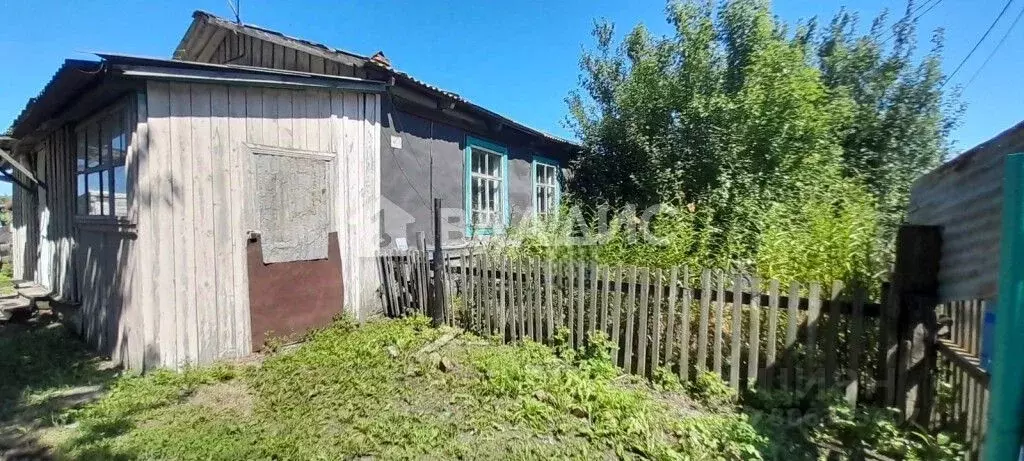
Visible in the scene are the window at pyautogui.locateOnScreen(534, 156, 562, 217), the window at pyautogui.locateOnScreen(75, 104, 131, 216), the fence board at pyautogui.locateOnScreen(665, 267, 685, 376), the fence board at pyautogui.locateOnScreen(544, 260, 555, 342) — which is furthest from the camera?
the window at pyautogui.locateOnScreen(534, 156, 562, 217)

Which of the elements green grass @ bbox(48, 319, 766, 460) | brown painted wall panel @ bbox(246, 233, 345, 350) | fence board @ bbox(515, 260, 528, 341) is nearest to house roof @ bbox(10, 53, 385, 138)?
brown painted wall panel @ bbox(246, 233, 345, 350)

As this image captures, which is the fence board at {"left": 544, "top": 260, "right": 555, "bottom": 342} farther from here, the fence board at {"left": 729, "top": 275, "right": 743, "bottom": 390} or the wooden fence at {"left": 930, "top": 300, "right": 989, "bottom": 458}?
the wooden fence at {"left": 930, "top": 300, "right": 989, "bottom": 458}

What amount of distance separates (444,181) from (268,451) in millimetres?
4832

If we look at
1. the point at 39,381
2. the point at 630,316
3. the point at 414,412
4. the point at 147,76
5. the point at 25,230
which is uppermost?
the point at 147,76

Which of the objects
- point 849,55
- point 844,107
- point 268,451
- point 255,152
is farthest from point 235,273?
point 849,55

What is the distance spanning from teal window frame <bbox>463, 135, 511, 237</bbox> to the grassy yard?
11.0 feet

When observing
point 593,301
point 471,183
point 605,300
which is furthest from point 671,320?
point 471,183

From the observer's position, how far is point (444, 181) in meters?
Result: 7.11

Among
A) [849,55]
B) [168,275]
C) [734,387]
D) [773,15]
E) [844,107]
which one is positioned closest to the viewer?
[734,387]

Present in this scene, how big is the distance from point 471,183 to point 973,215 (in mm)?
6537

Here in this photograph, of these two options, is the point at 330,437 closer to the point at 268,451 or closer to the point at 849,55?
the point at 268,451

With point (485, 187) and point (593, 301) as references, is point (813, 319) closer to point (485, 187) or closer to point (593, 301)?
point (593, 301)

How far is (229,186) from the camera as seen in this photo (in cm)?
454

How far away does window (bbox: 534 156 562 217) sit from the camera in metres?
9.66
